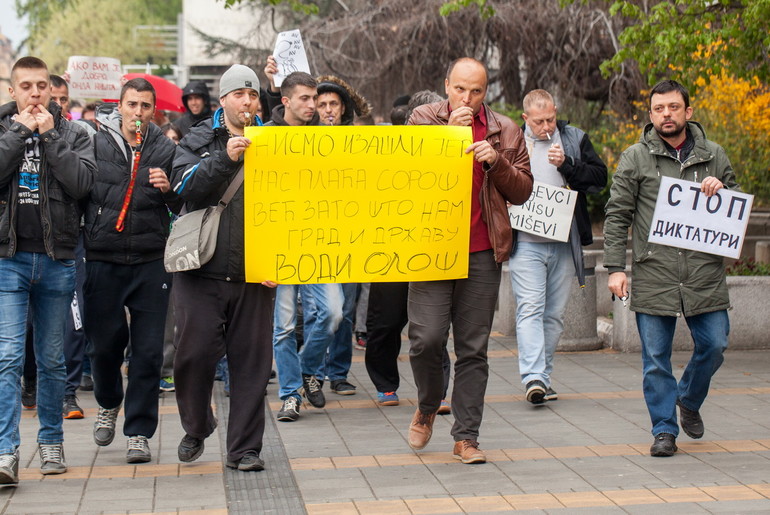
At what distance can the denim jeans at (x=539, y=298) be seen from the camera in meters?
7.56

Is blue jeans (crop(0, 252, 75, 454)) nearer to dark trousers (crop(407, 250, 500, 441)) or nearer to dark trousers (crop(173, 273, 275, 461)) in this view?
dark trousers (crop(173, 273, 275, 461))

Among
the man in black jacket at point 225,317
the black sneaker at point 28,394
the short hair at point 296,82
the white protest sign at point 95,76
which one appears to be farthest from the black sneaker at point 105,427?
the white protest sign at point 95,76

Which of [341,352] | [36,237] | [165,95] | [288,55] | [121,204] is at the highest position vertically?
[288,55]

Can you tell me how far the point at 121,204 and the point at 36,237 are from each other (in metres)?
0.54

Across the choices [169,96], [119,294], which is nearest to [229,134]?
[119,294]

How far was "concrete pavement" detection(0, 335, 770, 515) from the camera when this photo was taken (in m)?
5.23

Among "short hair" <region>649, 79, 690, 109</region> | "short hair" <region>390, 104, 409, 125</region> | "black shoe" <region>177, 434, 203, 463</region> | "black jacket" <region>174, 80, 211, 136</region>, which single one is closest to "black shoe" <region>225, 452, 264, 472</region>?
"black shoe" <region>177, 434, 203, 463</region>

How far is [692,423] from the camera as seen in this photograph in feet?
20.7

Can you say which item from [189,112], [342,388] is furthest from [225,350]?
[189,112]

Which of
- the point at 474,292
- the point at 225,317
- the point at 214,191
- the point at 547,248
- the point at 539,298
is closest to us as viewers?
→ the point at 214,191

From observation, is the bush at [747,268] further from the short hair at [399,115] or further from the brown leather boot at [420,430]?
the brown leather boot at [420,430]

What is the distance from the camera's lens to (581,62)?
687 inches

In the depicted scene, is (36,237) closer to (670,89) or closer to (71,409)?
(71,409)

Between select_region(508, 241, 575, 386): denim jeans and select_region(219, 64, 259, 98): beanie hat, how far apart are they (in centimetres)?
258
